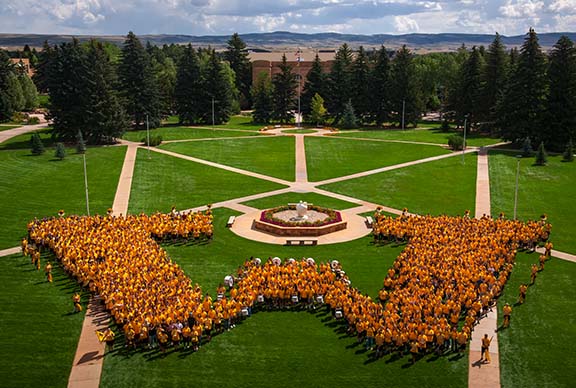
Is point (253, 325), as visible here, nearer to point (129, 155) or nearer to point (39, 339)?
point (39, 339)

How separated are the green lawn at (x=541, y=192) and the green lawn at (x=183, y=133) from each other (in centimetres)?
2827

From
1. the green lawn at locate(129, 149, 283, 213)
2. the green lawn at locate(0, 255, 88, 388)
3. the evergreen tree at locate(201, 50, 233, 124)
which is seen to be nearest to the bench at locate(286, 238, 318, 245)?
the green lawn at locate(129, 149, 283, 213)

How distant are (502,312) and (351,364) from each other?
22.7 feet

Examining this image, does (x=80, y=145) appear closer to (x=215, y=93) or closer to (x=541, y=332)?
(x=215, y=93)

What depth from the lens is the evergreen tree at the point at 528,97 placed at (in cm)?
5516

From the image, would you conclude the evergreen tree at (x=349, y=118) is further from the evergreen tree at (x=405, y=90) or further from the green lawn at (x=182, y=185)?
the green lawn at (x=182, y=185)

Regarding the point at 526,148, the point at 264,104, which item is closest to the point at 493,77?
the point at 526,148

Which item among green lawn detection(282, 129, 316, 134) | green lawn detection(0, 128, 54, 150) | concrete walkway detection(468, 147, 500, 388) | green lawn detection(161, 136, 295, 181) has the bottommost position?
concrete walkway detection(468, 147, 500, 388)

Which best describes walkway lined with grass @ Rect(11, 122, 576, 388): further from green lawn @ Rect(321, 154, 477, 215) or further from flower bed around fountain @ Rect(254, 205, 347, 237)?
flower bed around fountain @ Rect(254, 205, 347, 237)

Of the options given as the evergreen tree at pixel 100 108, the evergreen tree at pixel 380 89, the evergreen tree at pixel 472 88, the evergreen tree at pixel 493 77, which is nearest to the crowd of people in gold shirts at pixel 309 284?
the evergreen tree at pixel 100 108

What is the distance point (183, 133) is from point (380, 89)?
24.9m

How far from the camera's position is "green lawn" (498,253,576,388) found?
17938mm

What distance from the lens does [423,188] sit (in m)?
41.2

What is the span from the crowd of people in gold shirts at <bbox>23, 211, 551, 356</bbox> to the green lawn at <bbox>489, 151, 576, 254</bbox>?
146 inches
